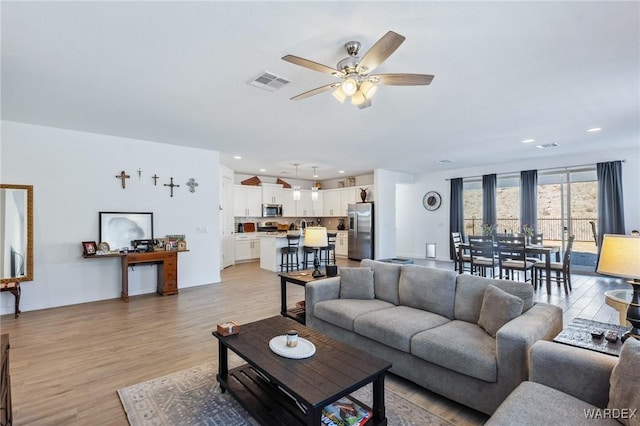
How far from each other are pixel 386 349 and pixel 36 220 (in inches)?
202

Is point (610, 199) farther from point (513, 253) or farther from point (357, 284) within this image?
point (357, 284)

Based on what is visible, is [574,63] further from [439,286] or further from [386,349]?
[386,349]

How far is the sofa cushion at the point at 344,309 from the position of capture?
9.46 ft

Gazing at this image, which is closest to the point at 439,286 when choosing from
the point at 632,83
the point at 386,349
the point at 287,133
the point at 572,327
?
the point at 386,349

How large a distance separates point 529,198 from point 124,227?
8.56 m

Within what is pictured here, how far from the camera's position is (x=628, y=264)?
5.78 ft

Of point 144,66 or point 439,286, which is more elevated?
point 144,66

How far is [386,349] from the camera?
2562mm

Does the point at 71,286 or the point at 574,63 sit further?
the point at 71,286

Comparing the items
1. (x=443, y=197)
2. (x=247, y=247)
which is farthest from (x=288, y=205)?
(x=443, y=197)

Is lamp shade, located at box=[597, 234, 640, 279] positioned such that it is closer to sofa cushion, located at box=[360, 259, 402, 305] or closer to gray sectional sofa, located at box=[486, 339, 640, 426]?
gray sectional sofa, located at box=[486, 339, 640, 426]

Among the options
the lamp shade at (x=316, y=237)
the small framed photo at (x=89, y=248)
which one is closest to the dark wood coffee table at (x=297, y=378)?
the lamp shade at (x=316, y=237)

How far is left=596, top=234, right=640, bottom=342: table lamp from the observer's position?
1740mm

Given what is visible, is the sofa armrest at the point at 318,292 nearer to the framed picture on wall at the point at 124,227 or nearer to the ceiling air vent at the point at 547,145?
the framed picture on wall at the point at 124,227
